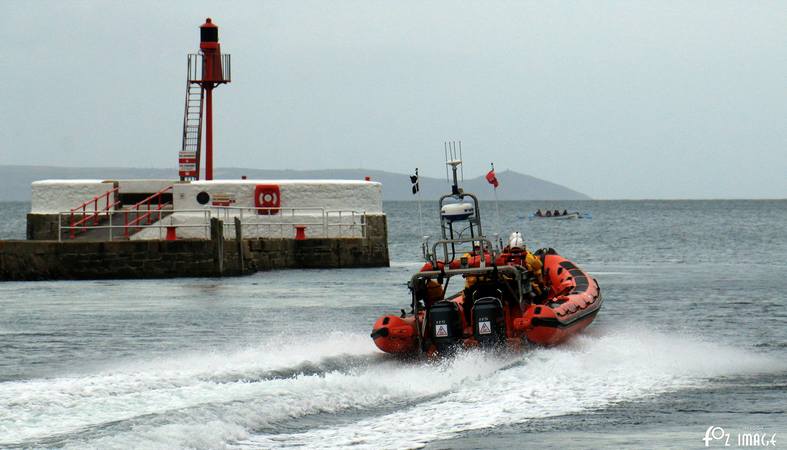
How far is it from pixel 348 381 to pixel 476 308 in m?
2.18

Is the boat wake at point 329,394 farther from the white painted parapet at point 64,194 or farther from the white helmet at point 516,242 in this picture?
the white painted parapet at point 64,194

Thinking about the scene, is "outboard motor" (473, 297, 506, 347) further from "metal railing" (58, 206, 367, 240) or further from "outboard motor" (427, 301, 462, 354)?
"metal railing" (58, 206, 367, 240)

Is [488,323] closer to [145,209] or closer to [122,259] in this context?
[122,259]

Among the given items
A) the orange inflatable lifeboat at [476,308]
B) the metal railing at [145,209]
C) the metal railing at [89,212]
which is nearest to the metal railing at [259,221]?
the metal railing at [145,209]

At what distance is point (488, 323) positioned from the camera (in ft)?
44.3

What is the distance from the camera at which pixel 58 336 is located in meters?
18.7

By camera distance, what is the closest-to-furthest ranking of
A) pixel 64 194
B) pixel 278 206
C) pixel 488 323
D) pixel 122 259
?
pixel 488 323
pixel 122 259
pixel 278 206
pixel 64 194

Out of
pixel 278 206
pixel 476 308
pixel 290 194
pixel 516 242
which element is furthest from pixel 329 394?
pixel 290 194

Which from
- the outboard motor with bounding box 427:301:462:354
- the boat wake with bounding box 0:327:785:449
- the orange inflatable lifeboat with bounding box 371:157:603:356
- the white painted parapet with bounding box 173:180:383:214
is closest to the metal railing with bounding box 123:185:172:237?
the white painted parapet with bounding box 173:180:383:214

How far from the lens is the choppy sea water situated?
10047mm

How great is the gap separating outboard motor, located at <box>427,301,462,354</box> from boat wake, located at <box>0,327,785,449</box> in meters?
0.27

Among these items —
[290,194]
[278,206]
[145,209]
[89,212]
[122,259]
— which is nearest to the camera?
[122,259]

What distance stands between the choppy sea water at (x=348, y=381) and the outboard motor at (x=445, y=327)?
0.30 m

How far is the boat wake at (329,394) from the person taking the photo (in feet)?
32.1
